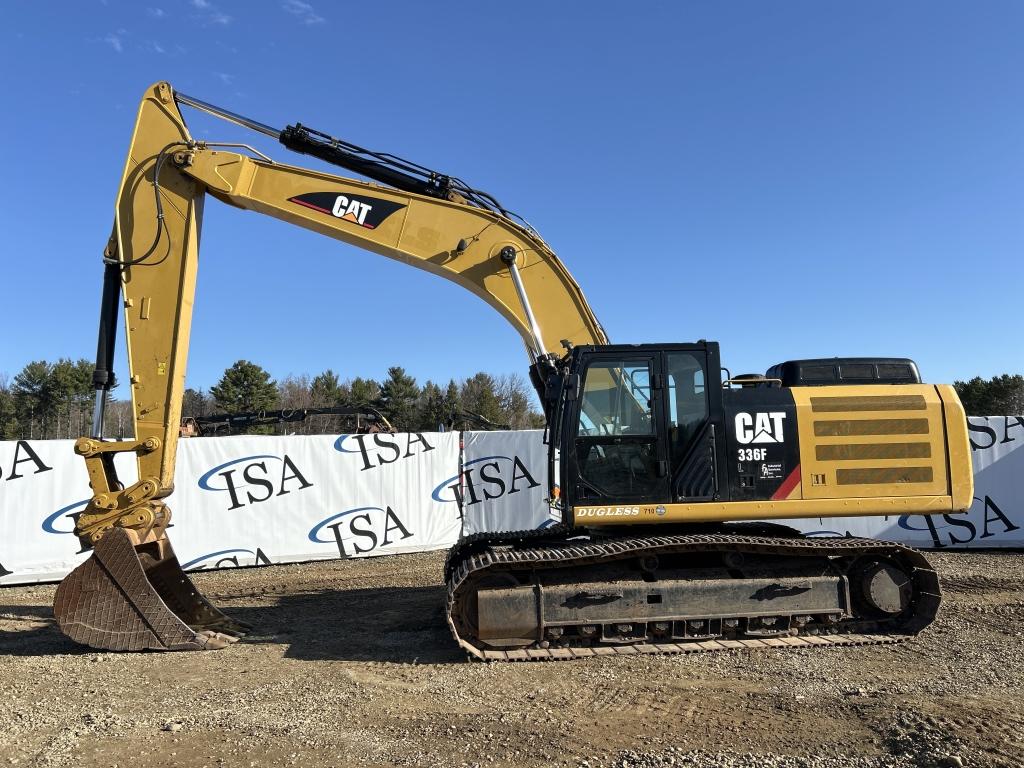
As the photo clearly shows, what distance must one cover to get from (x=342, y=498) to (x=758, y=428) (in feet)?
27.5

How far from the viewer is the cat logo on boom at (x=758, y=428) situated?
6406 mm

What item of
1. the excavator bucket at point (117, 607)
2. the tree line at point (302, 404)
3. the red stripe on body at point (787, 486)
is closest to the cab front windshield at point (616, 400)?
the red stripe on body at point (787, 486)

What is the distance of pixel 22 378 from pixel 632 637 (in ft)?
197

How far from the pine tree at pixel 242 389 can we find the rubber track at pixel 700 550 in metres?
50.7

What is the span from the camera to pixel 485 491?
532 inches

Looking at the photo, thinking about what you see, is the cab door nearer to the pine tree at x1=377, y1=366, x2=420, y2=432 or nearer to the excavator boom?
the excavator boom

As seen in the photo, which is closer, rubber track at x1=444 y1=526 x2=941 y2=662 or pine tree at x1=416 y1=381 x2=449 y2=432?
rubber track at x1=444 y1=526 x2=941 y2=662

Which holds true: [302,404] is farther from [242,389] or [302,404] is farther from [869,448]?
[869,448]

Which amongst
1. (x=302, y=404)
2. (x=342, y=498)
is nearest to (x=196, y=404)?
(x=302, y=404)

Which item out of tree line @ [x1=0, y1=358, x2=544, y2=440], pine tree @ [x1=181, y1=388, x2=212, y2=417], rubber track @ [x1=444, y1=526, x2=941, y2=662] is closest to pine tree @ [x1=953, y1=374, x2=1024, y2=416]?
tree line @ [x1=0, y1=358, x2=544, y2=440]

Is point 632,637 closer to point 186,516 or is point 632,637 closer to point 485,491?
point 485,491

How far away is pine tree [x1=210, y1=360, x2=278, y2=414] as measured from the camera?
53219mm

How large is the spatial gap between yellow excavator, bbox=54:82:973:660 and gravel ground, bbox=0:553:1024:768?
33cm

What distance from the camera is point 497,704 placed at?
5051mm
